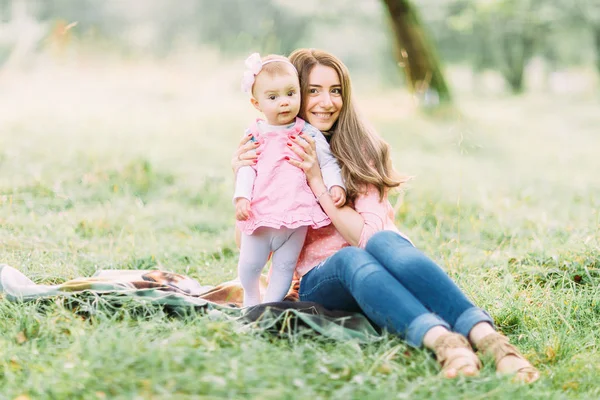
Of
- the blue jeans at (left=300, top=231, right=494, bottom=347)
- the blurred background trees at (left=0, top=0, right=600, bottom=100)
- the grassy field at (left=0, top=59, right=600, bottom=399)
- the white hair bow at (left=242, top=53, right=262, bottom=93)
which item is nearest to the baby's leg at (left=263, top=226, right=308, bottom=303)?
the blue jeans at (left=300, top=231, right=494, bottom=347)

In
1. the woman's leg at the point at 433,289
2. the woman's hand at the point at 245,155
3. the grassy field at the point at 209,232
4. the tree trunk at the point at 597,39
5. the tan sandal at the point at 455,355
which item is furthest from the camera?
the tree trunk at the point at 597,39

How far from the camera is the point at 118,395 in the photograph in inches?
81.5

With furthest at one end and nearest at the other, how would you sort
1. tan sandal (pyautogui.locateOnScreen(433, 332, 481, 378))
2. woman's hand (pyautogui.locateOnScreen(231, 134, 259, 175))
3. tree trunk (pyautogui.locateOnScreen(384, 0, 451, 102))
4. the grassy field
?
tree trunk (pyautogui.locateOnScreen(384, 0, 451, 102)) < woman's hand (pyautogui.locateOnScreen(231, 134, 259, 175)) < tan sandal (pyautogui.locateOnScreen(433, 332, 481, 378)) < the grassy field

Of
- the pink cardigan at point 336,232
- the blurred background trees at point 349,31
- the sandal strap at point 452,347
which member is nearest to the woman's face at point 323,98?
the pink cardigan at point 336,232

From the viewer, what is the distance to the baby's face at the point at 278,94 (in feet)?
9.86

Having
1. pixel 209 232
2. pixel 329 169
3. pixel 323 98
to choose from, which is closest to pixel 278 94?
pixel 323 98

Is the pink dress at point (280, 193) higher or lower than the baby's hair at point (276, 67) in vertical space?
lower

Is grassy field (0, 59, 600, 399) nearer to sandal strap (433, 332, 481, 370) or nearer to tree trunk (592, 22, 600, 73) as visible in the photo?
sandal strap (433, 332, 481, 370)

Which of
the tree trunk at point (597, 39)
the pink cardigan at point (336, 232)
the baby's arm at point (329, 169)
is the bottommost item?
the pink cardigan at point (336, 232)

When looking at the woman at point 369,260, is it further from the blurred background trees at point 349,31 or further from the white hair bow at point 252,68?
the blurred background trees at point 349,31

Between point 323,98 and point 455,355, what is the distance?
129cm

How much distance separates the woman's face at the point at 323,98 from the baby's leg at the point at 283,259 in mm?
501

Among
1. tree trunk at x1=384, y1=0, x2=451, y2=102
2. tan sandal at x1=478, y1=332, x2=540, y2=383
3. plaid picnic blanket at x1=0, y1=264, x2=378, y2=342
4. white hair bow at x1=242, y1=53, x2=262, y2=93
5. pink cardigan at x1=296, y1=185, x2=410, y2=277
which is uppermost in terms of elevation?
tree trunk at x1=384, y1=0, x2=451, y2=102

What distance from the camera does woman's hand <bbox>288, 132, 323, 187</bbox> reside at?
3.05 meters
